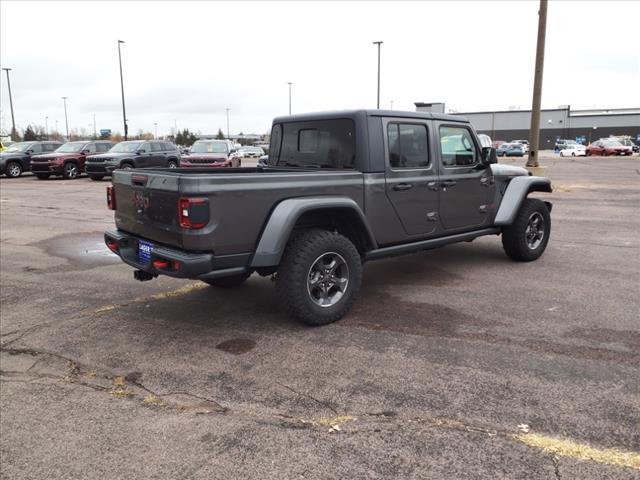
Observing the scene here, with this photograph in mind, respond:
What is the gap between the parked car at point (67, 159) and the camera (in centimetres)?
2369

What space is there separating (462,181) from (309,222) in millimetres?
2133

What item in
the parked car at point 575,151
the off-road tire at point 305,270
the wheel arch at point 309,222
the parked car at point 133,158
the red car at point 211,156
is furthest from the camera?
the parked car at point 575,151

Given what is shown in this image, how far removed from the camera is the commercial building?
82000 mm

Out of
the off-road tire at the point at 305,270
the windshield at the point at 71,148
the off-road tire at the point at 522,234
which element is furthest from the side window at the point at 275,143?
the windshield at the point at 71,148

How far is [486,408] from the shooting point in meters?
3.18

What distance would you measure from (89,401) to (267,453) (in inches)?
53.9

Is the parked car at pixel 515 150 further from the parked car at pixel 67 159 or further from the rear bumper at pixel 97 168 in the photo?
the rear bumper at pixel 97 168

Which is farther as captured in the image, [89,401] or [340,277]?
[340,277]

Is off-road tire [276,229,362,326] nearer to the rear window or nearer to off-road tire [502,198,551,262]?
the rear window

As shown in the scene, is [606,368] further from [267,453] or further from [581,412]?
[267,453]

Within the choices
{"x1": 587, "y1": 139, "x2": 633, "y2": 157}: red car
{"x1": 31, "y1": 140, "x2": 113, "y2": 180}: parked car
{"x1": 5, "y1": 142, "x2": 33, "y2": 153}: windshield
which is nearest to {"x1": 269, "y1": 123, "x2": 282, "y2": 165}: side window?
{"x1": 31, "y1": 140, "x2": 113, "y2": 180}: parked car

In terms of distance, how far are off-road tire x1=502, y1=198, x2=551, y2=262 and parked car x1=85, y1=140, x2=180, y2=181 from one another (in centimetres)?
1744

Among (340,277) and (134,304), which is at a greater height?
(340,277)

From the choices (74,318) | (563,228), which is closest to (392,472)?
(74,318)
